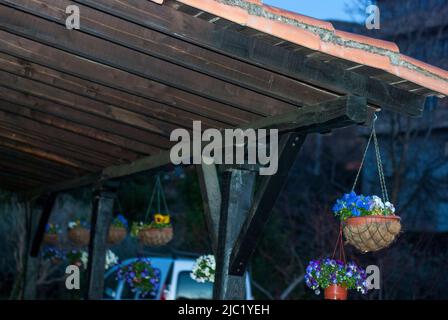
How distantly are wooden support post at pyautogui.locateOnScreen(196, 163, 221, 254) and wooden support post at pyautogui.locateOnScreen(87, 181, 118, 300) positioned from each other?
2.36 metres

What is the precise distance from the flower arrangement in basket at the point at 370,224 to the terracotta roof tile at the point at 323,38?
0.80 m

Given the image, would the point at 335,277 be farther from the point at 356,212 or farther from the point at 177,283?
the point at 177,283

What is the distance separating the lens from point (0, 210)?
13.8 meters

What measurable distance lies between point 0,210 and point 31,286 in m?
3.55

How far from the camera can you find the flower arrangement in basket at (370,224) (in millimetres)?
4371

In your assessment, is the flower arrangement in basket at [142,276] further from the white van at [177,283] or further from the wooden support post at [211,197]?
the wooden support post at [211,197]

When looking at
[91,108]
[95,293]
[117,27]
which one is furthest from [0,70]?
[95,293]

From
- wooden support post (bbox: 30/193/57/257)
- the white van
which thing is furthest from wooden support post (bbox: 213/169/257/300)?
wooden support post (bbox: 30/193/57/257)

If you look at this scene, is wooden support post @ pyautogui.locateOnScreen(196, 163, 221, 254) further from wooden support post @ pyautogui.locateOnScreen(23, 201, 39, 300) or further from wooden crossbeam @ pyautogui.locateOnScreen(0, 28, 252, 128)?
wooden support post @ pyautogui.locateOnScreen(23, 201, 39, 300)

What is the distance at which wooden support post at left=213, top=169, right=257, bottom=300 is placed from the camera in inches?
212

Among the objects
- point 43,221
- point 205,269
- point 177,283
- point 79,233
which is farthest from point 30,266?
point 205,269

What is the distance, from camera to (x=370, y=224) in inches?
172

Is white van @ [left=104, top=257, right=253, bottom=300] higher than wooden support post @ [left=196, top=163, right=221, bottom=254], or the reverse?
wooden support post @ [left=196, top=163, right=221, bottom=254]
